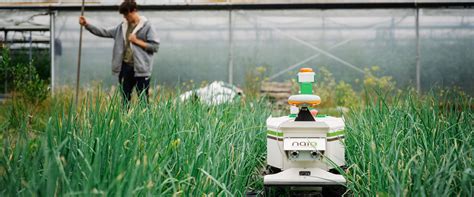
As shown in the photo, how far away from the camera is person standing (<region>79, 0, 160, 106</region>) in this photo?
531cm

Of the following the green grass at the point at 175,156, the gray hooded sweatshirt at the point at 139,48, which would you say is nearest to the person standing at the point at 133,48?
the gray hooded sweatshirt at the point at 139,48

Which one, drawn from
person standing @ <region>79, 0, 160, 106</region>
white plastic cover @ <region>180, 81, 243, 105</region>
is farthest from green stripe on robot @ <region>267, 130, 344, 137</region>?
person standing @ <region>79, 0, 160, 106</region>

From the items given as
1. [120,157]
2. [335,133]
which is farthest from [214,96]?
[120,157]

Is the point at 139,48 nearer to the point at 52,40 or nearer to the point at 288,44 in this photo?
the point at 288,44

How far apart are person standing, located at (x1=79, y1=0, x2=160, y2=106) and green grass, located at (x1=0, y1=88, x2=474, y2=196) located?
1.89 meters

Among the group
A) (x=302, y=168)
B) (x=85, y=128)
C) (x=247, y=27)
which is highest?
(x=247, y=27)

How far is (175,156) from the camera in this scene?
7.78 feet

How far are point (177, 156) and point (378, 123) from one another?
4.05 feet

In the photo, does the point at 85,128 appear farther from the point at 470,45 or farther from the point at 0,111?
the point at 470,45

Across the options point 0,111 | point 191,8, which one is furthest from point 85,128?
point 191,8

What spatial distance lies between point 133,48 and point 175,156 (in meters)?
3.10

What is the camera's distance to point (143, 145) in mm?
2334

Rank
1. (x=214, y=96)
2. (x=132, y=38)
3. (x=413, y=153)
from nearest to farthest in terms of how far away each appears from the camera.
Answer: (x=413, y=153) → (x=214, y=96) → (x=132, y=38)

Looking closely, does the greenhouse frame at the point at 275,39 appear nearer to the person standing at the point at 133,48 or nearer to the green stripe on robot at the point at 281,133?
the person standing at the point at 133,48
